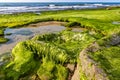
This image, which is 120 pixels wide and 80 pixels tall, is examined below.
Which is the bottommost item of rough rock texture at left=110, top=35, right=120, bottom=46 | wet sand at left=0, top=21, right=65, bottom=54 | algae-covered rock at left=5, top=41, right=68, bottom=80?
wet sand at left=0, top=21, right=65, bottom=54

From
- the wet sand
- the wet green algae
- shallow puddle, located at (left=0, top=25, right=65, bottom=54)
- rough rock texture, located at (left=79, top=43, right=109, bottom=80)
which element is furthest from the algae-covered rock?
shallow puddle, located at (left=0, top=25, right=65, bottom=54)

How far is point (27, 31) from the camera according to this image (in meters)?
27.9

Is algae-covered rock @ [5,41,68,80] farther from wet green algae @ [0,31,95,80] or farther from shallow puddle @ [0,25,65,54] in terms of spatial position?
shallow puddle @ [0,25,65,54]

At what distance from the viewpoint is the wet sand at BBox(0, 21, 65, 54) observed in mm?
20969

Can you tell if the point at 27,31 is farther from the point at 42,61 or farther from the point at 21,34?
the point at 42,61

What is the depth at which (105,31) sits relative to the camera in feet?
82.7

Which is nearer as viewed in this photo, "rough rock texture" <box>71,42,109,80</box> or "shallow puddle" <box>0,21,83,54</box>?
"rough rock texture" <box>71,42,109,80</box>

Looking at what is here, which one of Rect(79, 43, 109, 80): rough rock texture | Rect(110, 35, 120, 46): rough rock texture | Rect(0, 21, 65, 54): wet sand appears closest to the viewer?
Rect(79, 43, 109, 80): rough rock texture

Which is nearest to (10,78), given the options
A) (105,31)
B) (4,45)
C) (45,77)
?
(45,77)

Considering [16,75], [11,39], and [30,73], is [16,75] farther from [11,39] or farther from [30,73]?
[11,39]

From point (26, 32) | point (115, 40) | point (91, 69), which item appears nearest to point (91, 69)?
point (91, 69)

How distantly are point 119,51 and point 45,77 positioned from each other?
3.91 metres

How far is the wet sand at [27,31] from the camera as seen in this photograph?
20969 millimetres

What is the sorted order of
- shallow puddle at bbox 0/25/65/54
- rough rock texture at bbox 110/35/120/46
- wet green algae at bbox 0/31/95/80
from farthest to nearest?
shallow puddle at bbox 0/25/65/54 < rough rock texture at bbox 110/35/120/46 < wet green algae at bbox 0/31/95/80
